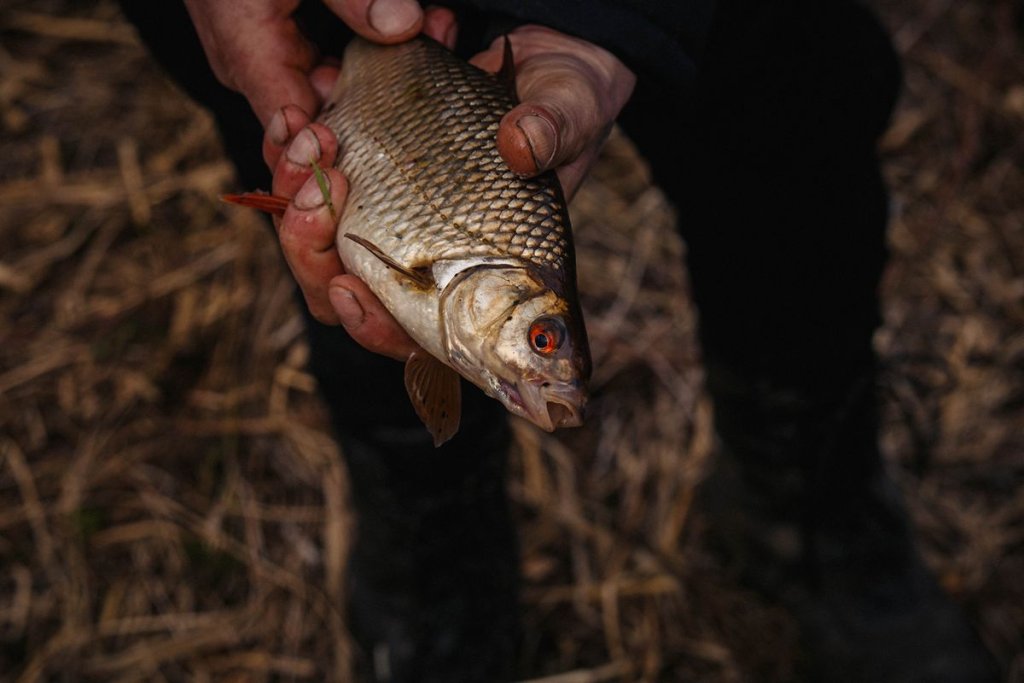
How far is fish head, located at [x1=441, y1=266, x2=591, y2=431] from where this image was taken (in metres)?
1.44

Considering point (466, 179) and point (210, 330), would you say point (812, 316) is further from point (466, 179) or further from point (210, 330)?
point (210, 330)

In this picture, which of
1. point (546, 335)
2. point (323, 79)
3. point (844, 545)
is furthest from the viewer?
point (844, 545)

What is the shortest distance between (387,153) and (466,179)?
0.19 m

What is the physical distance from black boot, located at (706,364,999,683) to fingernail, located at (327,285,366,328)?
1.24 meters

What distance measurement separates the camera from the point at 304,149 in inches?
67.6

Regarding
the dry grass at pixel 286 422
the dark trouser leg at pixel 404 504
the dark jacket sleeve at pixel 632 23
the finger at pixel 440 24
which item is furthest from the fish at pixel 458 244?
the dry grass at pixel 286 422

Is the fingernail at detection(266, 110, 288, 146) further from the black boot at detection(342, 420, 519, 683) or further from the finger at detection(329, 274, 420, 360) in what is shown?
the black boot at detection(342, 420, 519, 683)

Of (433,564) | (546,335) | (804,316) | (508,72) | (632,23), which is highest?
(632,23)

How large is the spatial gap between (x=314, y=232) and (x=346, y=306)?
5.9 inches

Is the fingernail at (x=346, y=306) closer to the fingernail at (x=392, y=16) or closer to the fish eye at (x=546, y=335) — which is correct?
the fish eye at (x=546, y=335)

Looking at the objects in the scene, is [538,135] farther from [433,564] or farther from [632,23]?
[433,564]

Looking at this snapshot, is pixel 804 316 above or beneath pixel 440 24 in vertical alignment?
beneath

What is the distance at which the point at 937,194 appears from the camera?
3795 millimetres

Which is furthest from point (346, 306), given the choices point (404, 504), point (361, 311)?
point (404, 504)
